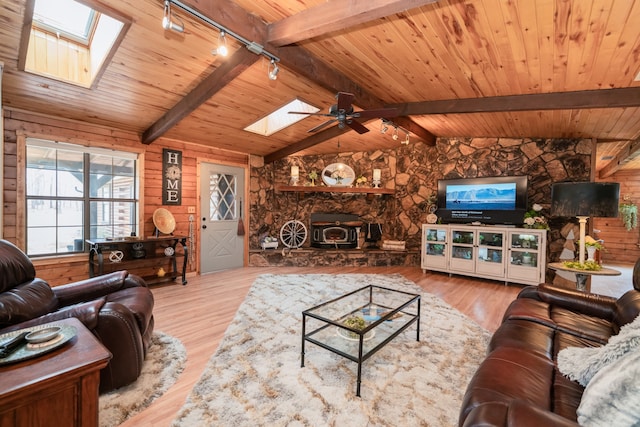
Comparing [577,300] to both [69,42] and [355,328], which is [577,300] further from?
[69,42]

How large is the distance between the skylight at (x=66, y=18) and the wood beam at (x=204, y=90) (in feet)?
3.54

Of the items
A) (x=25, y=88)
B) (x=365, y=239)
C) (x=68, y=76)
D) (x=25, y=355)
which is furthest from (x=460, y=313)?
(x=25, y=88)

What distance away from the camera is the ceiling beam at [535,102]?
2828mm

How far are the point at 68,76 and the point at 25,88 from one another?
464 mm

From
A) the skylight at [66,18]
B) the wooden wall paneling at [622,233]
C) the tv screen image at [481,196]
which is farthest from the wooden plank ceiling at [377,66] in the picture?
the wooden wall paneling at [622,233]

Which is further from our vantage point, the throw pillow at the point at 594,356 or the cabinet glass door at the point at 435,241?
the cabinet glass door at the point at 435,241

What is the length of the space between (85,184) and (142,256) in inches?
50.7

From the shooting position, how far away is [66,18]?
2.88 m

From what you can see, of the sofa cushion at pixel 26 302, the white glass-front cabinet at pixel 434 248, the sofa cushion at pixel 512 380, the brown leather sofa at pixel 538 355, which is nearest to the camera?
the brown leather sofa at pixel 538 355

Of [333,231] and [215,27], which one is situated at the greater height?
[215,27]

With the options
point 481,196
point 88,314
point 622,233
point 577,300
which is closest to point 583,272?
point 577,300

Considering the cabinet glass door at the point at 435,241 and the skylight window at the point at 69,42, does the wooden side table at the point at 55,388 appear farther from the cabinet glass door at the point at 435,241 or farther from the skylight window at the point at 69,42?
the cabinet glass door at the point at 435,241

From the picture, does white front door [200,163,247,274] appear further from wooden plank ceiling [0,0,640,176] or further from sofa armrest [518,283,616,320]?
sofa armrest [518,283,616,320]

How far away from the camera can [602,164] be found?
6.76m
